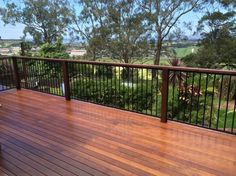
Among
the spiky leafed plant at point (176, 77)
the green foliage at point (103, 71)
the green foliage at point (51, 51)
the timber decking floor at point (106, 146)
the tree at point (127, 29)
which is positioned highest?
the tree at point (127, 29)

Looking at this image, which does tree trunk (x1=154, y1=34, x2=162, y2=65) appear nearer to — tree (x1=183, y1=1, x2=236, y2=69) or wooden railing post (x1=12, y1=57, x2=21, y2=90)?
tree (x1=183, y1=1, x2=236, y2=69)

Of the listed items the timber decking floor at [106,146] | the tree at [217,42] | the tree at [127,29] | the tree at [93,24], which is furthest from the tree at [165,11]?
the timber decking floor at [106,146]

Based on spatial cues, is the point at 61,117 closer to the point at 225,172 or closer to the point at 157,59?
the point at 225,172

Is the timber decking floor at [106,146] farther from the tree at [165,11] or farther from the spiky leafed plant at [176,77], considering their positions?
the tree at [165,11]

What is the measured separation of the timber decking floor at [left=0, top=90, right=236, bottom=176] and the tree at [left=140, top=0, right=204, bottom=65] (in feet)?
35.9

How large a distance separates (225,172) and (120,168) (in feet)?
3.29

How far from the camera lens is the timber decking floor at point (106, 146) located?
7.23ft

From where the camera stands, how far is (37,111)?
393 cm

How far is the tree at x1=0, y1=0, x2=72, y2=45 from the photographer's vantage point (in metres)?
15.1

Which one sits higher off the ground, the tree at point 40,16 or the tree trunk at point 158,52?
the tree at point 40,16

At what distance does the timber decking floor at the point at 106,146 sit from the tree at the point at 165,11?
35.9 ft

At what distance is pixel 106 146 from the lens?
265 centimetres

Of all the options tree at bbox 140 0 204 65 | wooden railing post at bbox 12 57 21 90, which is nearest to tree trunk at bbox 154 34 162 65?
tree at bbox 140 0 204 65

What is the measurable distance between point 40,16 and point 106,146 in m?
15.1
